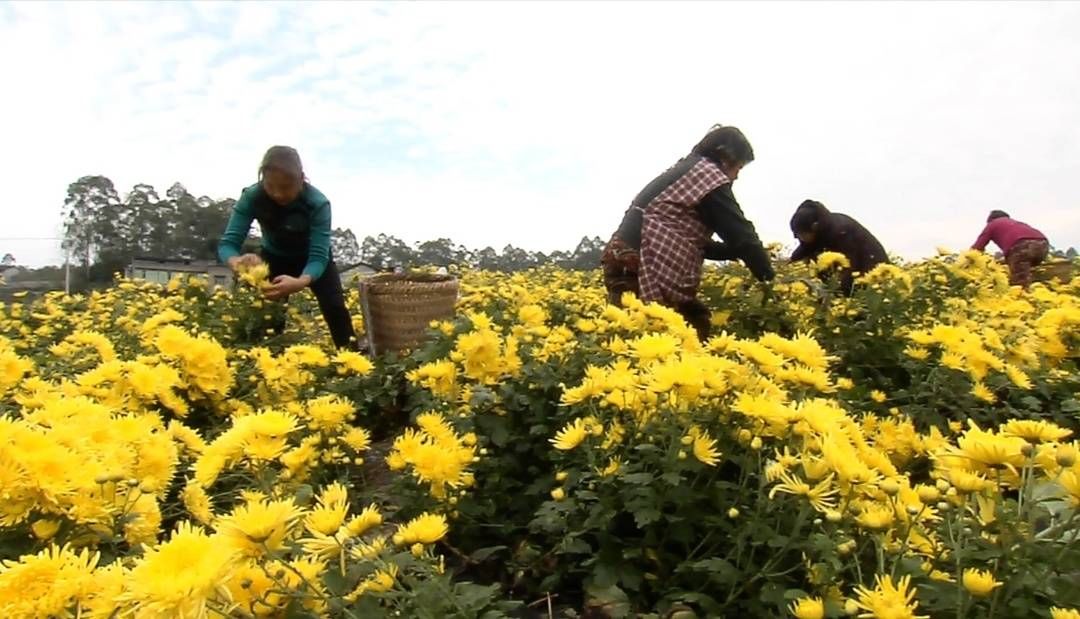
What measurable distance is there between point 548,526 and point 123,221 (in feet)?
76.6

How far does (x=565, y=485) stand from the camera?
1923mm

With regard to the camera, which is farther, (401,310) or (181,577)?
(401,310)

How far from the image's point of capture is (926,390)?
2820 mm

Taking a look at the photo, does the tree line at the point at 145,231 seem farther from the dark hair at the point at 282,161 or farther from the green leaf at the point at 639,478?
the green leaf at the point at 639,478

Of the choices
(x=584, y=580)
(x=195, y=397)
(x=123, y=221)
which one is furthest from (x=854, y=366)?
(x=123, y=221)

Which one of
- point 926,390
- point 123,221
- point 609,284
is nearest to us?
point 926,390

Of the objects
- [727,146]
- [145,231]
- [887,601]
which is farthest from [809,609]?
[145,231]

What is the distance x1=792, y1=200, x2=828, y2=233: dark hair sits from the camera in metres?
5.22

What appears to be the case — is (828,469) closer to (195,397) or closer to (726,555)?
(726,555)

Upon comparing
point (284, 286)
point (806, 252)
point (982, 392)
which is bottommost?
point (982, 392)

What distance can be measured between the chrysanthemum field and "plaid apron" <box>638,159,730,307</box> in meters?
1.36

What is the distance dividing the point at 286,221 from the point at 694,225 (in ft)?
7.62

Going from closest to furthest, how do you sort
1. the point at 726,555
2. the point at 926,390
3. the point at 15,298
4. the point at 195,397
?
the point at 726,555 < the point at 195,397 < the point at 926,390 < the point at 15,298

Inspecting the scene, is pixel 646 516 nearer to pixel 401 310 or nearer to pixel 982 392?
pixel 982 392
